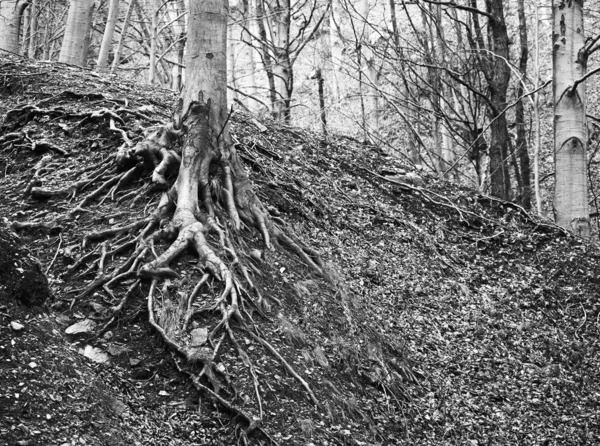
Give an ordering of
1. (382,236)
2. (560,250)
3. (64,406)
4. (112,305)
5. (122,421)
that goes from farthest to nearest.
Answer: (560,250), (382,236), (112,305), (122,421), (64,406)

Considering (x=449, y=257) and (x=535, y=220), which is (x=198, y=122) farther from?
(x=535, y=220)

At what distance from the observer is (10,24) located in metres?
11.7

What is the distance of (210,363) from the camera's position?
167 inches

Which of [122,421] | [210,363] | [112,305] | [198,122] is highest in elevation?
[198,122]

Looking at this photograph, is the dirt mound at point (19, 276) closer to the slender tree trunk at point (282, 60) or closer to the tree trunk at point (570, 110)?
the tree trunk at point (570, 110)

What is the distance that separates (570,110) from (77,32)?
748cm

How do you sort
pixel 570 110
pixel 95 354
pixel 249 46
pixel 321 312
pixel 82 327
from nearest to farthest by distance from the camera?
pixel 95 354 → pixel 82 327 → pixel 321 312 → pixel 570 110 → pixel 249 46

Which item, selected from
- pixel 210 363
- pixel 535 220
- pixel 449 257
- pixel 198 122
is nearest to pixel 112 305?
pixel 210 363

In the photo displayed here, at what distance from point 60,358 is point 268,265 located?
90.3 inches

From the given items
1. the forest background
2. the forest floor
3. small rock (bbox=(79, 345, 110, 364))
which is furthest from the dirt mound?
the forest background

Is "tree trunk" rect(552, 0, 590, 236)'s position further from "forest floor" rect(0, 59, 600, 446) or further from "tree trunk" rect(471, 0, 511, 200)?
"tree trunk" rect(471, 0, 511, 200)

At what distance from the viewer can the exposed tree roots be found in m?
4.40

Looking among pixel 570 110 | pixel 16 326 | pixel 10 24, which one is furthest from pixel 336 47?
pixel 16 326

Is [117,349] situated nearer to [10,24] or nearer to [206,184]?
[206,184]
